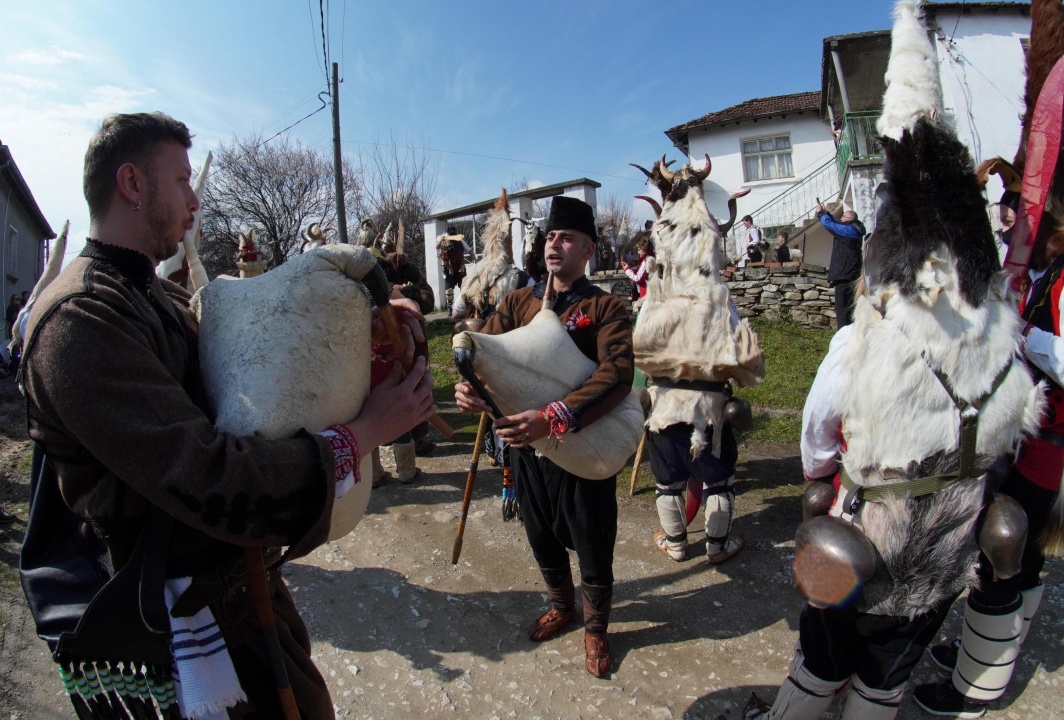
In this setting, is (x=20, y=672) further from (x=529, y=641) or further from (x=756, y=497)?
(x=756, y=497)

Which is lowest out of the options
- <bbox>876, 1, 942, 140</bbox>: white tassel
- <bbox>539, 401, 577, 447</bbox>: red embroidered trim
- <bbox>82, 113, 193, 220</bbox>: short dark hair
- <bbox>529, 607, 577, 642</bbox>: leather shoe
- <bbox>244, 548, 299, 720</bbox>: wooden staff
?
<bbox>529, 607, 577, 642</bbox>: leather shoe

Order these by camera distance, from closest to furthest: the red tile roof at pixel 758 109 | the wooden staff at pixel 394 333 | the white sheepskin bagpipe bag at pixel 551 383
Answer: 1. the wooden staff at pixel 394 333
2. the white sheepskin bagpipe bag at pixel 551 383
3. the red tile roof at pixel 758 109

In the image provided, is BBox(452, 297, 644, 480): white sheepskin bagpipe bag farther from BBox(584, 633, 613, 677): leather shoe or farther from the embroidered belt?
the embroidered belt

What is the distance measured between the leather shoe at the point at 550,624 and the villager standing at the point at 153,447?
182 cm

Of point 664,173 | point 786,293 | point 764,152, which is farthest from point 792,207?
point 664,173

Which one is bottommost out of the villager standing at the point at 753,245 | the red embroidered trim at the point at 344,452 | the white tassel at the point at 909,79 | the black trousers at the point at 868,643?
the black trousers at the point at 868,643

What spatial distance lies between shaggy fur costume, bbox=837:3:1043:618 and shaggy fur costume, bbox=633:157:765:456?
175 cm

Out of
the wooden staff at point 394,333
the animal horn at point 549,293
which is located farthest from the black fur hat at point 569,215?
the wooden staff at point 394,333

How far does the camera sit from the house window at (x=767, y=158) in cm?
1984

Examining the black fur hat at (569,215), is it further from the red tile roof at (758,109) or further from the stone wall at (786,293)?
the red tile roof at (758,109)

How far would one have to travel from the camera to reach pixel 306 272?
1.37 meters

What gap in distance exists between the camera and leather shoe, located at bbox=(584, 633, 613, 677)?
280cm

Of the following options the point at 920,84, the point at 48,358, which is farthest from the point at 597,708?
the point at 920,84

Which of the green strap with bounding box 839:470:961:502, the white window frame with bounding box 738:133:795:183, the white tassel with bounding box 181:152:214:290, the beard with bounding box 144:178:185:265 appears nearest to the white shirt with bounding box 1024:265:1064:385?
the green strap with bounding box 839:470:961:502
